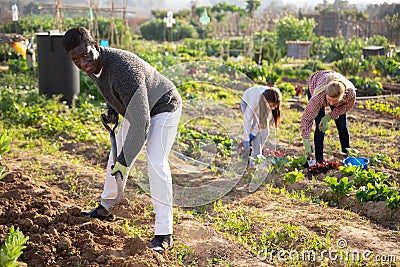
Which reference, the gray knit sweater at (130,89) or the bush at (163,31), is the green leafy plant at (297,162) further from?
the bush at (163,31)

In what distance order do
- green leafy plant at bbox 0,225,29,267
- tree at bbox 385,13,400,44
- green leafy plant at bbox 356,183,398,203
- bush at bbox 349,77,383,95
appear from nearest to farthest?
green leafy plant at bbox 0,225,29,267 < green leafy plant at bbox 356,183,398,203 < bush at bbox 349,77,383,95 < tree at bbox 385,13,400,44

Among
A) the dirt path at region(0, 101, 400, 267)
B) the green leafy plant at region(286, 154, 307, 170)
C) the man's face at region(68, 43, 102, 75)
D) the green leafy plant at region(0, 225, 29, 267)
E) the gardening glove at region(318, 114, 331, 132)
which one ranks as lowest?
the dirt path at region(0, 101, 400, 267)

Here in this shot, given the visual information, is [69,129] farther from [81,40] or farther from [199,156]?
[81,40]

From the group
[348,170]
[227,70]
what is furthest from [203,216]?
[227,70]

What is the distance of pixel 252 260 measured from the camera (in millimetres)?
3080

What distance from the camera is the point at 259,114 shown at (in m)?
4.79

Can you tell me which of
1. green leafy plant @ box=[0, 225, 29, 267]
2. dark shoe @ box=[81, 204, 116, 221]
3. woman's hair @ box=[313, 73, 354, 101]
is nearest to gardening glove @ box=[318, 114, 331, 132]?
woman's hair @ box=[313, 73, 354, 101]

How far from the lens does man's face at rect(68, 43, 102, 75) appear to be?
2.82 meters

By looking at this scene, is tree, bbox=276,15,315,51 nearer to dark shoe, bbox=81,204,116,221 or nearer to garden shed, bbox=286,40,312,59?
garden shed, bbox=286,40,312,59

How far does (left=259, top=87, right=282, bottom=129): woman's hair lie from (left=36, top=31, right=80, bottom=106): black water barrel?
11.1 ft

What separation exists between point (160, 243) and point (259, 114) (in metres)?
2.04

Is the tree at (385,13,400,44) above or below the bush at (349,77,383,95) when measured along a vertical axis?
above

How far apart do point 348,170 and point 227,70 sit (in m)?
7.89

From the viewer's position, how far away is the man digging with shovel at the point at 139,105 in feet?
9.39
